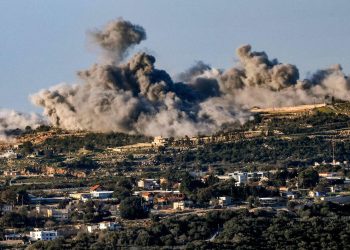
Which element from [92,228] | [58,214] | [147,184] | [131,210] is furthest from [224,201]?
[147,184]

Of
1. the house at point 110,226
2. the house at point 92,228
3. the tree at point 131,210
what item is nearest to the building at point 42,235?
the house at point 92,228

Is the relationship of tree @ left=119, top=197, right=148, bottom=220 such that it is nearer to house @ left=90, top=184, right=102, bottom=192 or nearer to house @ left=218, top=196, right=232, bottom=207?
house @ left=218, top=196, right=232, bottom=207

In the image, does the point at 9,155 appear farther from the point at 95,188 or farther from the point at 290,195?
the point at 290,195

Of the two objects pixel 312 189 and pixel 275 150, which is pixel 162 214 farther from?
pixel 275 150

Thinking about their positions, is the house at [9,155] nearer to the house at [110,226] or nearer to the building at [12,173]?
the building at [12,173]

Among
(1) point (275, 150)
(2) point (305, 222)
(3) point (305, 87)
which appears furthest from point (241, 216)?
(3) point (305, 87)
